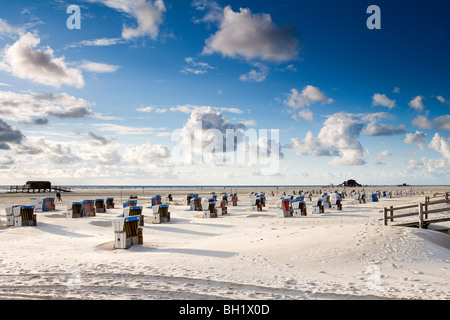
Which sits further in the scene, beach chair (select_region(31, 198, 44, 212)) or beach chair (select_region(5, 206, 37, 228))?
beach chair (select_region(31, 198, 44, 212))

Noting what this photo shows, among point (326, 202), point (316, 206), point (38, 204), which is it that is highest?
point (38, 204)

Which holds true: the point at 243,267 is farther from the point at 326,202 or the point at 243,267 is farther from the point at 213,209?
the point at 326,202

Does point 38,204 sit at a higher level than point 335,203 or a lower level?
higher

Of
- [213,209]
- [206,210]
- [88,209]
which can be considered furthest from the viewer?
[88,209]

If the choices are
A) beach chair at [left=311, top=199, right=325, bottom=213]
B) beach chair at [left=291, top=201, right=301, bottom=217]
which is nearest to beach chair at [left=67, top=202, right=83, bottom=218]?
beach chair at [left=291, top=201, right=301, bottom=217]

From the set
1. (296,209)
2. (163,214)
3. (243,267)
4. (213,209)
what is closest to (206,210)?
(213,209)

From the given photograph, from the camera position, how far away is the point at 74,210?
20484 millimetres

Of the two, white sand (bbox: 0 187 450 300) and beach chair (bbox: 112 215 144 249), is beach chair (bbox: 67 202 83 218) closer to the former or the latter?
white sand (bbox: 0 187 450 300)

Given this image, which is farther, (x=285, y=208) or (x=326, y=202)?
(x=326, y=202)

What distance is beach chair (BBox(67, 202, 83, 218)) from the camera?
20409mm
